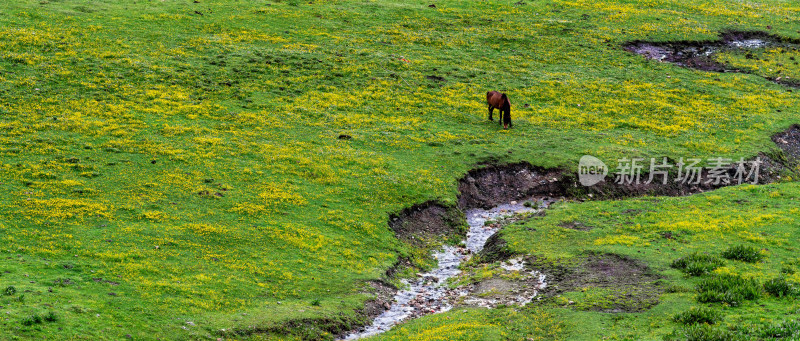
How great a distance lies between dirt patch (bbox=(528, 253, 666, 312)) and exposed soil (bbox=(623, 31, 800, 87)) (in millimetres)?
34056

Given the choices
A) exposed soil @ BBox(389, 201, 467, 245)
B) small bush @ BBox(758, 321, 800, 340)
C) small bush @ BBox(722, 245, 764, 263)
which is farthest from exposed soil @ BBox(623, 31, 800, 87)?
small bush @ BBox(758, 321, 800, 340)

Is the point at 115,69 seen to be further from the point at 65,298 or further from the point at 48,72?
the point at 65,298

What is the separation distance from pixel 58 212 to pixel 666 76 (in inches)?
1574

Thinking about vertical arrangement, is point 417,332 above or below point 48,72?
below

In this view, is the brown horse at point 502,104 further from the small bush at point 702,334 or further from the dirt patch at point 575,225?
the small bush at point 702,334

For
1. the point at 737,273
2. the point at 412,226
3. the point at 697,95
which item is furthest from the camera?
the point at 697,95

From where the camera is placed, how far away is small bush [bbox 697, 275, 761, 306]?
57.9ft

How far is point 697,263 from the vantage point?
2042 centimetres

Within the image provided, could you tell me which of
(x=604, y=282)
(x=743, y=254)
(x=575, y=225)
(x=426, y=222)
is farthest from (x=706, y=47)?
(x=604, y=282)

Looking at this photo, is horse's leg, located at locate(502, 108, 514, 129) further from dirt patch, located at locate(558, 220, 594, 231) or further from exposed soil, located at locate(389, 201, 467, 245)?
dirt patch, located at locate(558, 220, 594, 231)

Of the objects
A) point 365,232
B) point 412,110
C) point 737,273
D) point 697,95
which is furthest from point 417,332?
point 697,95

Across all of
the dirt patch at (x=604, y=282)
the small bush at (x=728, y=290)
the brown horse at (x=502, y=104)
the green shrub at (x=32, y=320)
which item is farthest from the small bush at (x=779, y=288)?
the brown horse at (x=502, y=104)

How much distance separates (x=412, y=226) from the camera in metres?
27.1

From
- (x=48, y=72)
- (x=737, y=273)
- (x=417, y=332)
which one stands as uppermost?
(x=48, y=72)
